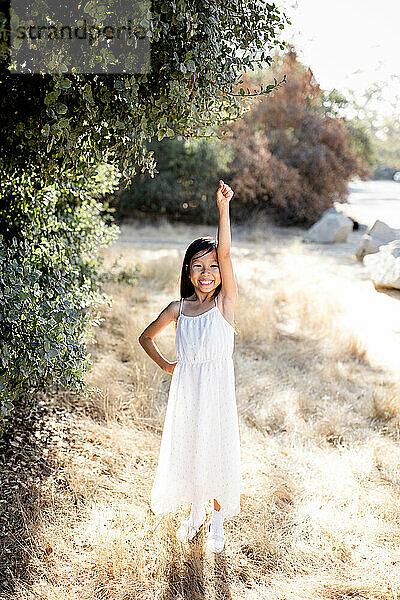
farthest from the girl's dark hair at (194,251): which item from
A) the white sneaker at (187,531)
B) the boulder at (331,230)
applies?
the boulder at (331,230)

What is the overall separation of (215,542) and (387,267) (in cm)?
496

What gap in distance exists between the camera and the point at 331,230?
11.8 meters

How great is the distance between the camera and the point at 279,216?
45.7ft

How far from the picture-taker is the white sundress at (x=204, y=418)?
2.47 metres

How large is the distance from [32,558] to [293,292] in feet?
16.4

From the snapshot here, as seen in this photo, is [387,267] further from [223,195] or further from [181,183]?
[181,183]

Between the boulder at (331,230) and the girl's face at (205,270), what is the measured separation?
973 centimetres

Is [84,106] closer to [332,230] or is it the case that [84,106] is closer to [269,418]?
[269,418]

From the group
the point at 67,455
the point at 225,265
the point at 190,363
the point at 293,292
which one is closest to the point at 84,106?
the point at 225,265

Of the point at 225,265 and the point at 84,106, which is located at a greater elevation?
the point at 84,106

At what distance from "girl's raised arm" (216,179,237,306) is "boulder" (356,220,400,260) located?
727 cm

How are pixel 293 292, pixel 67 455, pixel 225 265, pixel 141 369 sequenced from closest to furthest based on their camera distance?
pixel 225 265, pixel 67 455, pixel 141 369, pixel 293 292

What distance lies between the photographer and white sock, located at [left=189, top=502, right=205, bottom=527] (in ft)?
8.81

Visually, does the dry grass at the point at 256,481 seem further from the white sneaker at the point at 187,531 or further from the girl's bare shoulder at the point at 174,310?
the girl's bare shoulder at the point at 174,310
